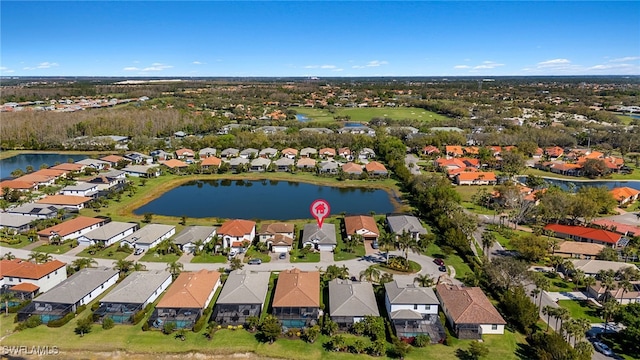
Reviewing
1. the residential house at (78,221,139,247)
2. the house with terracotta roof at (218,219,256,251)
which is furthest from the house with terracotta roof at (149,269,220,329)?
the residential house at (78,221,139,247)

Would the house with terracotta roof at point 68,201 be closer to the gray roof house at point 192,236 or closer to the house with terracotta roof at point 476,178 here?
the gray roof house at point 192,236

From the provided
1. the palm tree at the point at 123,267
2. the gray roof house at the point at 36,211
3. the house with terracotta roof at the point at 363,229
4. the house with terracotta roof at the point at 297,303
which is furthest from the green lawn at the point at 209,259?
the gray roof house at the point at 36,211

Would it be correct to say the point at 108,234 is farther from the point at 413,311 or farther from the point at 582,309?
the point at 582,309

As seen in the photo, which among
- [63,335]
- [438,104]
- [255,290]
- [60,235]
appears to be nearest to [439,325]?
[255,290]

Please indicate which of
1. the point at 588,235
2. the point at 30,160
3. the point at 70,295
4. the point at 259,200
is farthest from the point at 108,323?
the point at 30,160

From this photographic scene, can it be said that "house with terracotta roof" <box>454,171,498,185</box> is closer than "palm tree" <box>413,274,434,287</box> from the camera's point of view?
No

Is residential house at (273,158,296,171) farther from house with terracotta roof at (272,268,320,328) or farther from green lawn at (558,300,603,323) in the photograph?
green lawn at (558,300,603,323)

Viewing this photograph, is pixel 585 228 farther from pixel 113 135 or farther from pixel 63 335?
pixel 113 135
